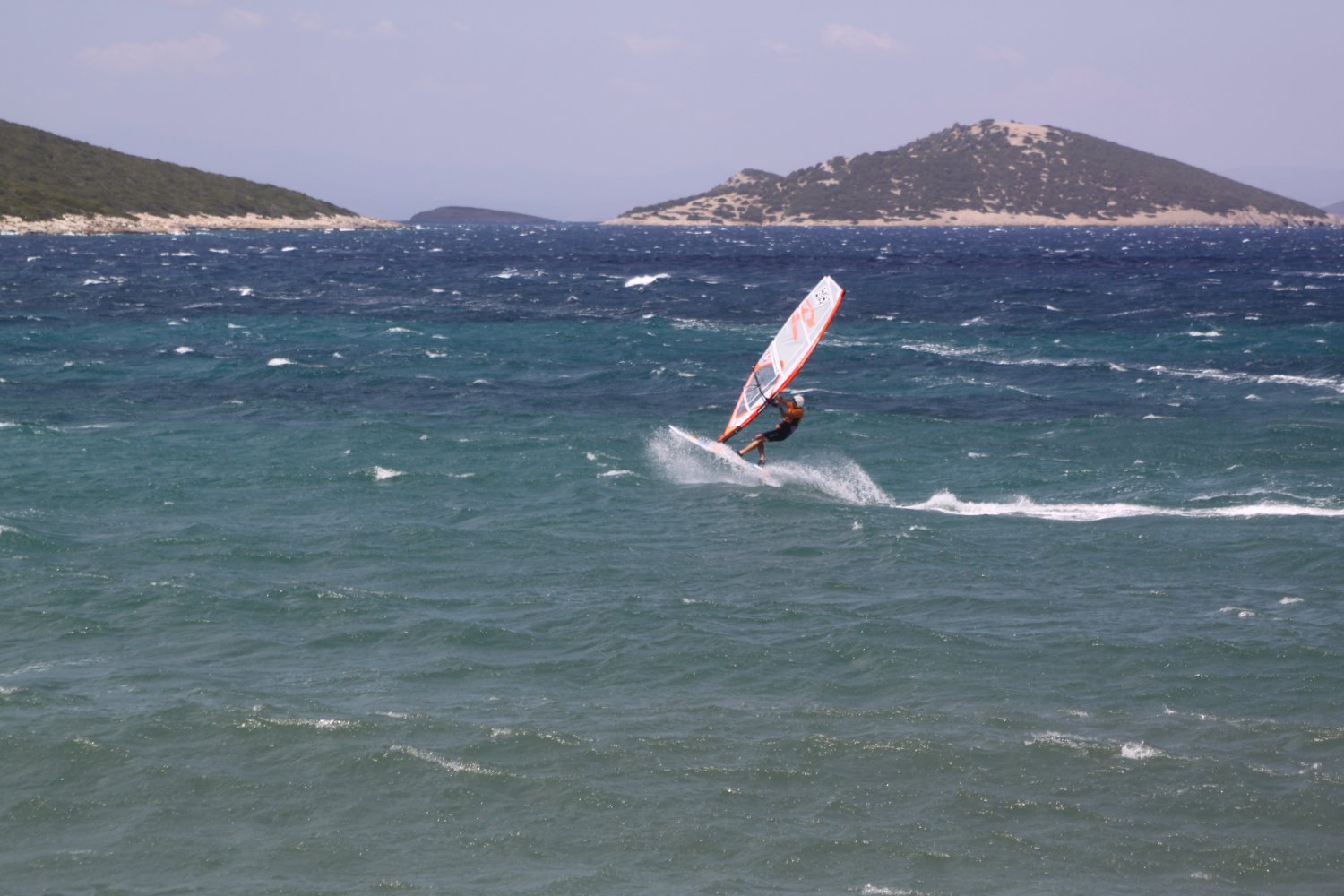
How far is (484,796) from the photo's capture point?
14719mm

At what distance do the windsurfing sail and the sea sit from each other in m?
2.17

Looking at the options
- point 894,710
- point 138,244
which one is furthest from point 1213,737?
point 138,244

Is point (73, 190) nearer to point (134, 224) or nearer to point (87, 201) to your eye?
point (87, 201)

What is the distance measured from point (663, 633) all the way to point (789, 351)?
1013cm

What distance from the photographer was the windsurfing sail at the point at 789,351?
27.6 m

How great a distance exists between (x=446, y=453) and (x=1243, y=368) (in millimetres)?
30451

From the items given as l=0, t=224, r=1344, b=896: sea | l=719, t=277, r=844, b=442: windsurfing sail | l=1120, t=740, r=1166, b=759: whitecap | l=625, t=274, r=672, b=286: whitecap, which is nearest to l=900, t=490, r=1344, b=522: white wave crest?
l=0, t=224, r=1344, b=896: sea

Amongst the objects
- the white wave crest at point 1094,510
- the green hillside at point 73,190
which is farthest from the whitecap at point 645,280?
the green hillside at point 73,190

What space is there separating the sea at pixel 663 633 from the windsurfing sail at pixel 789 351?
2175 mm

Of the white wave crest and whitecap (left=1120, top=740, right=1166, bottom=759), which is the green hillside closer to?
the white wave crest

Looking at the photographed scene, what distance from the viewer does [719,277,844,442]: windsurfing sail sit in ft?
90.6

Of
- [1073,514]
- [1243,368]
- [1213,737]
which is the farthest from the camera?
[1243,368]

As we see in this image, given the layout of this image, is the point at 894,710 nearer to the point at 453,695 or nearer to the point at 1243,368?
the point at 453,695

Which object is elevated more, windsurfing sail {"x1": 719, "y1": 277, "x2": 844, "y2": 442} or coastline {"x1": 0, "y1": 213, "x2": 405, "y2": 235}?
coastline {"x1": 0, "y1": 213, "x2": 405, "y2": 235}
